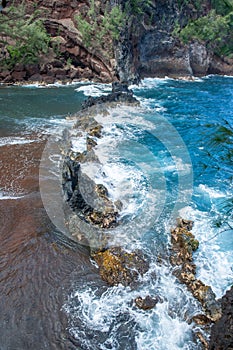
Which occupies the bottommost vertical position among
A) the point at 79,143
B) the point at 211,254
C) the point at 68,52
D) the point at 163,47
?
the point at 211,254

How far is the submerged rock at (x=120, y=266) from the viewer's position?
661 cm

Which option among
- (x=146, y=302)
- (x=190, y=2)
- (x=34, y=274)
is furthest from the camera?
(x=190, y=2)

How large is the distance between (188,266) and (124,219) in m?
2.58

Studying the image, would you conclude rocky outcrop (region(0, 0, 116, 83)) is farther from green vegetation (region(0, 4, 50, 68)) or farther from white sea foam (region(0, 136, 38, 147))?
white sea foam (region(0, 136, 38, 147))

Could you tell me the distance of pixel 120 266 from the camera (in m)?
6.85

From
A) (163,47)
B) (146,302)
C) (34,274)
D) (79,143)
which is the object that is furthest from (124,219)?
(163,47)

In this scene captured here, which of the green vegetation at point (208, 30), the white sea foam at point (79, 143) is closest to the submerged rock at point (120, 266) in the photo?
the white sea foam at point (79, 143)

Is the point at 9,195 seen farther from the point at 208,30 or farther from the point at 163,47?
the point at 208,30

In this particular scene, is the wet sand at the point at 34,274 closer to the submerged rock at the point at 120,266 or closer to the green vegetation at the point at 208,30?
the submerged rock at the point at 120,266

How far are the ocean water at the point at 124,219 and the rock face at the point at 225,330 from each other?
151 centimetres

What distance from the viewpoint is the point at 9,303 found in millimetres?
5871

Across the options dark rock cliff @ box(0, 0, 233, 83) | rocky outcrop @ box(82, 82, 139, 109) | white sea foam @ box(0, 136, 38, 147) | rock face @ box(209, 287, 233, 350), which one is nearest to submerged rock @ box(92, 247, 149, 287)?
rock face @ box(209, 287, 233, 350)

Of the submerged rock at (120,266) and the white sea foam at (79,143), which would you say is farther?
the white sea foam at (79,143)

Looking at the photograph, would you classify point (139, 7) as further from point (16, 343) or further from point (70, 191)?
point (16, 343)
